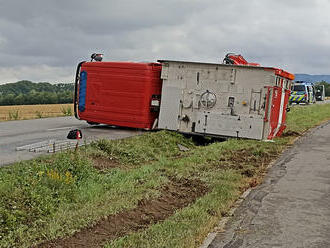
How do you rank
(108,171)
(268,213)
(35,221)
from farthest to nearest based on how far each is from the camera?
(108,171), (268,213), (35,221)

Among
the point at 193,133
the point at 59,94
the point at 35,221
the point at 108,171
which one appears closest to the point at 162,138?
the point at 193,133

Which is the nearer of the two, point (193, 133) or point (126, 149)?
point (126, 149)

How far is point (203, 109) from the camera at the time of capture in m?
15.8

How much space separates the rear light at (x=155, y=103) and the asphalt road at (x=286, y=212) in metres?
5.97

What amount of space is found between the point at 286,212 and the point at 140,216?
2.44 m

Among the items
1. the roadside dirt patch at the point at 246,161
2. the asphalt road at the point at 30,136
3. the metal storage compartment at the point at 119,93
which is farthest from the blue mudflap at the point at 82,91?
the roadside dirt patch at the point at 246,161

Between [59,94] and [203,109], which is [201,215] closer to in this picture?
[203,109]

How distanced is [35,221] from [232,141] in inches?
376

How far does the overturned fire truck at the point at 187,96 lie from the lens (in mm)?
15133

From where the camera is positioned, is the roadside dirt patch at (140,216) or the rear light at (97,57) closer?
the roadside dirt patch at (140,216)

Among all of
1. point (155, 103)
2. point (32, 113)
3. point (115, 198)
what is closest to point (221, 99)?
point (155, 103)

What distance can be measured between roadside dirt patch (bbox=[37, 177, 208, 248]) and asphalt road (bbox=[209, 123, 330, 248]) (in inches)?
39.3

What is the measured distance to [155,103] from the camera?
16.8m

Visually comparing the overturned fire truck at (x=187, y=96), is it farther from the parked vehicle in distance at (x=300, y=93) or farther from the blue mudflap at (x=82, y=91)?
the parked vehicle in distance at (x=300, y=93)
